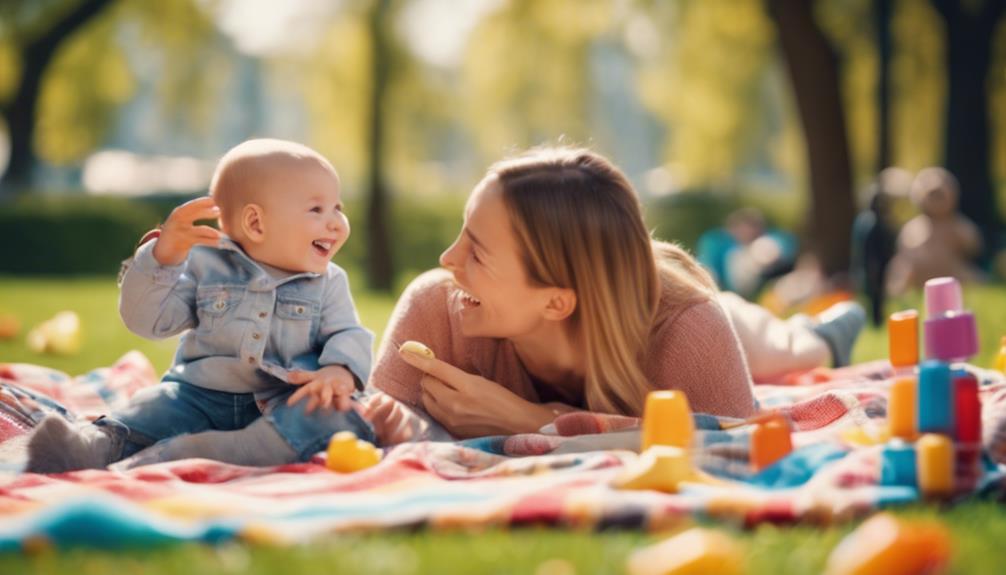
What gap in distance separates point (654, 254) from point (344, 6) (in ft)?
38.8

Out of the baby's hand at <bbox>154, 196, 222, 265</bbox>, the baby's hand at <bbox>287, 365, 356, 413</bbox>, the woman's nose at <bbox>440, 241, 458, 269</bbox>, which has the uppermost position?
the baby's hand at <bbox>154, 196, 222, 265</bbox>

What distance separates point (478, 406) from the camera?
126 inches

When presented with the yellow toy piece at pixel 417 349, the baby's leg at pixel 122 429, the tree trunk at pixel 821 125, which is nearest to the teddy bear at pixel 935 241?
the tree trunk at pixel 821 125

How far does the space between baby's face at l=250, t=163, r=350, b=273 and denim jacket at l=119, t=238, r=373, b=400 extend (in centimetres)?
6

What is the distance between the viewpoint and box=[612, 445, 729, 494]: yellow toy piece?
7.80ft

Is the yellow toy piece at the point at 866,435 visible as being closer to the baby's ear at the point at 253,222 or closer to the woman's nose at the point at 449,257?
the woman's nose at the point at 449,257

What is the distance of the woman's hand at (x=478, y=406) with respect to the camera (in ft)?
10.5

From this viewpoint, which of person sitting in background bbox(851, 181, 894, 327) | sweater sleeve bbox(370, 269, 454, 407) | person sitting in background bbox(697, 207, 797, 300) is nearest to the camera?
sweater sleeve bbox(370, 269, 454, 407)

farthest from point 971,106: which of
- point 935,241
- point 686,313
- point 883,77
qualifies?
point 686,313

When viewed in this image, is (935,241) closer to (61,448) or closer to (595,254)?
(595,254)

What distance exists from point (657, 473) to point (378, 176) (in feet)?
41.8

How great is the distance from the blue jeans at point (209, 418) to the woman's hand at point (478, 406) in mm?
225

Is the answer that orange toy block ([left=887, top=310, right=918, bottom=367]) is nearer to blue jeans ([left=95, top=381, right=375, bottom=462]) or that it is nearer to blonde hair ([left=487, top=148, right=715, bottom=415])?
blonde hair ([left=487, top=148, right=715, bottom=415])

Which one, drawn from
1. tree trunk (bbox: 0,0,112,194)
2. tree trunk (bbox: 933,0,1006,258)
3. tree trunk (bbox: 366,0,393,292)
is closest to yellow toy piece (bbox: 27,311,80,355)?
tree trunk (bbox: 366,0,393,292)
